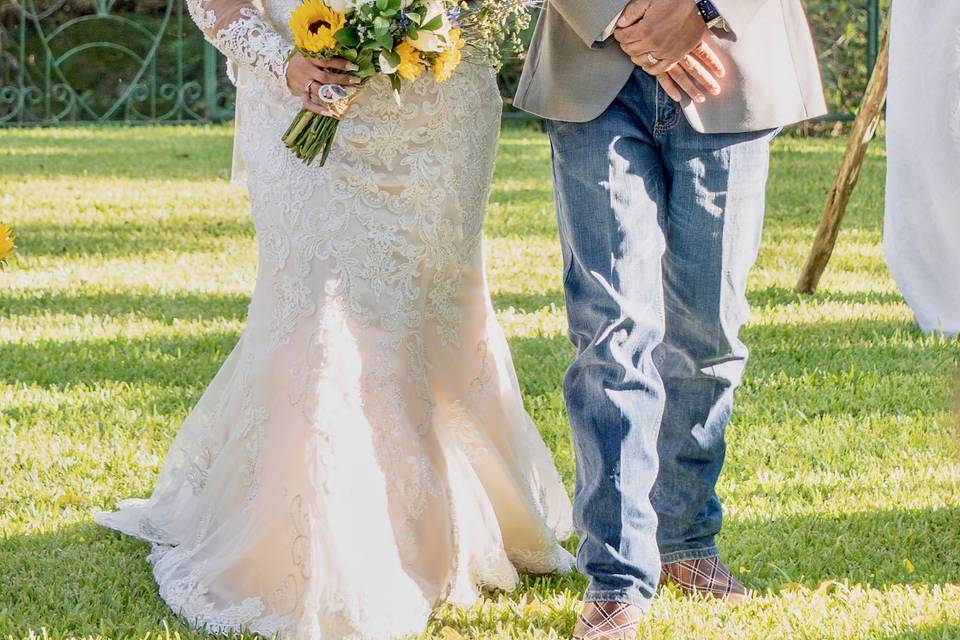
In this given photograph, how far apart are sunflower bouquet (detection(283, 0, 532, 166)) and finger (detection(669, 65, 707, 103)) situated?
0.55 metres

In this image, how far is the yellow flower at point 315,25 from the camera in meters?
3.34

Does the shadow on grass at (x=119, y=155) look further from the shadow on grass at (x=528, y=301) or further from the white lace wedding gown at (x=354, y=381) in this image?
the white lace wedding gown at (x=354, y=381)

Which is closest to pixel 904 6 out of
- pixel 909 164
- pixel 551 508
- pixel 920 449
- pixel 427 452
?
pixel 909 164

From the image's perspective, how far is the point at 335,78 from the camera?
342 cm

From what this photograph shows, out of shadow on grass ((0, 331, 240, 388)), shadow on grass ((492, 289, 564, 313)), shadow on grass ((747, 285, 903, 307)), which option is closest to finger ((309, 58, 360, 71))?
shadow on grass ((0, 331, 240, 388))

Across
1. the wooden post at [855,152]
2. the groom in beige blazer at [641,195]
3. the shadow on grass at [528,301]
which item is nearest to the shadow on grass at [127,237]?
the shadow on grass at [528,301]

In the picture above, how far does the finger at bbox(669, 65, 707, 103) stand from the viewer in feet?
10.5

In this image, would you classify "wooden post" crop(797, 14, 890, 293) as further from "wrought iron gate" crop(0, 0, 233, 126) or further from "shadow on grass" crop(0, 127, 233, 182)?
"wrought iron gate" crop(0, 0, 233, 126)

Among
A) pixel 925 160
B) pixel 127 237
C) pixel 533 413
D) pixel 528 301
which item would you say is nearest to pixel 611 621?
pixel 533 413

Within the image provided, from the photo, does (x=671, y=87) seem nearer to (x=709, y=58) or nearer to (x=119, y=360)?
(x=709, y=58)

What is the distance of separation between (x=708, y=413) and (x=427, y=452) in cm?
78

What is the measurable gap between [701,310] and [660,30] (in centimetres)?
73

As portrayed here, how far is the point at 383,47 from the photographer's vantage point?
331 cm

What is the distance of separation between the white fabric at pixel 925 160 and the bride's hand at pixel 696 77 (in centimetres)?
319
